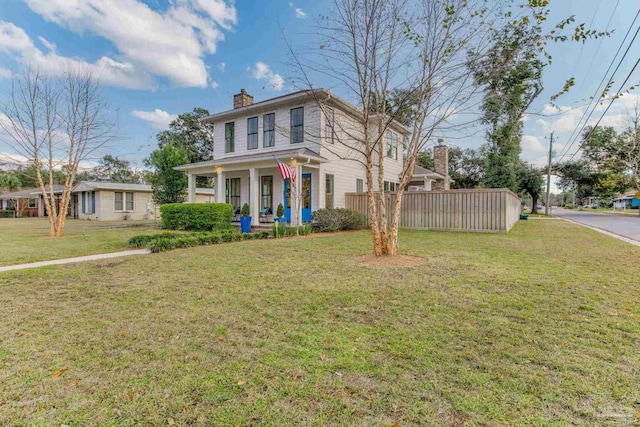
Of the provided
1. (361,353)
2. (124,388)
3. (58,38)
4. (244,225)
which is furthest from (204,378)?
(58,38)

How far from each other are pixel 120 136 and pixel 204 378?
14.1m

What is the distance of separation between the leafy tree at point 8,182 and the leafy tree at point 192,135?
22.7 meters

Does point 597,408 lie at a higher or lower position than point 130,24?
lower

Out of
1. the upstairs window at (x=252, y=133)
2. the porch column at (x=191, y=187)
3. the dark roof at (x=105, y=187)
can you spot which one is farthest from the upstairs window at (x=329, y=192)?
the dark roof at (x=105, y=187)

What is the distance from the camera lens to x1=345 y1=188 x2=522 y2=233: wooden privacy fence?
12.7 metres

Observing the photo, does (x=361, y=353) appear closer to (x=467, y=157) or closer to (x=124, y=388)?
(x=124, y=388)

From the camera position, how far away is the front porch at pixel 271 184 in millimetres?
12977

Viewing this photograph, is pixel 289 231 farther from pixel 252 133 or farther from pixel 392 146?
pixel 392 146

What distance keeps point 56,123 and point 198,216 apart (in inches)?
252

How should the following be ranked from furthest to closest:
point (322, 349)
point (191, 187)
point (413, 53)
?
point (191, 187) → point (413, 53) → point (322, 349)

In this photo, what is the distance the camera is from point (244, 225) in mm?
12859

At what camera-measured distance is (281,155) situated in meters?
12.7

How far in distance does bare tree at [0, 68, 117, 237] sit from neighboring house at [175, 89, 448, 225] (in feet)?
13.9

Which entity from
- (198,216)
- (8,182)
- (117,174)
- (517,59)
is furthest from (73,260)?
(8,182)
